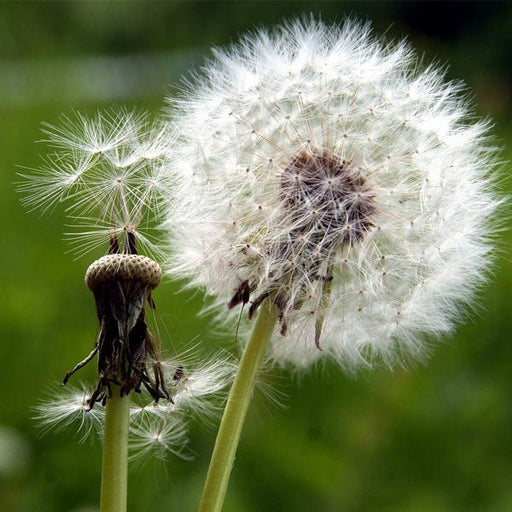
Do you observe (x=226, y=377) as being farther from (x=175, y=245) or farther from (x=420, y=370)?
(x=420, y=370)

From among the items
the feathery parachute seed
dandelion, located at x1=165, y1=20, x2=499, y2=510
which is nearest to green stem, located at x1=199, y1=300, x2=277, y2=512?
dandelion, located at x1=165, y1=20, x2=499, y2=510

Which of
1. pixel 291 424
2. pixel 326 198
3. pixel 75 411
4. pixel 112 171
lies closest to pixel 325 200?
pixel 326 198

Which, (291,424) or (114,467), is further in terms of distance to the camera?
(291,424)

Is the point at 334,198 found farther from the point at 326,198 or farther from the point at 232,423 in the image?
the point at 232,423

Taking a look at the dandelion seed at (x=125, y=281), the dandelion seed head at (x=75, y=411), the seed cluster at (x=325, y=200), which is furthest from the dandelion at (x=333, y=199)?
the dandelion seed head at (x=75, y=411)

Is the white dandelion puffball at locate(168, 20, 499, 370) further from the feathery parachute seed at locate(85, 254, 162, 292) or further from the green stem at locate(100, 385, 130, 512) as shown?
the green stem at locate(100, 385, 130, 512)

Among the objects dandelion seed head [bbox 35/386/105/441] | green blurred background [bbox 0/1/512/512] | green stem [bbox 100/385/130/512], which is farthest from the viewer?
green blurred background [bbox 0/1/512/512]

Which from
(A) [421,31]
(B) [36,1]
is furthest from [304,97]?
(B) [36,1]
